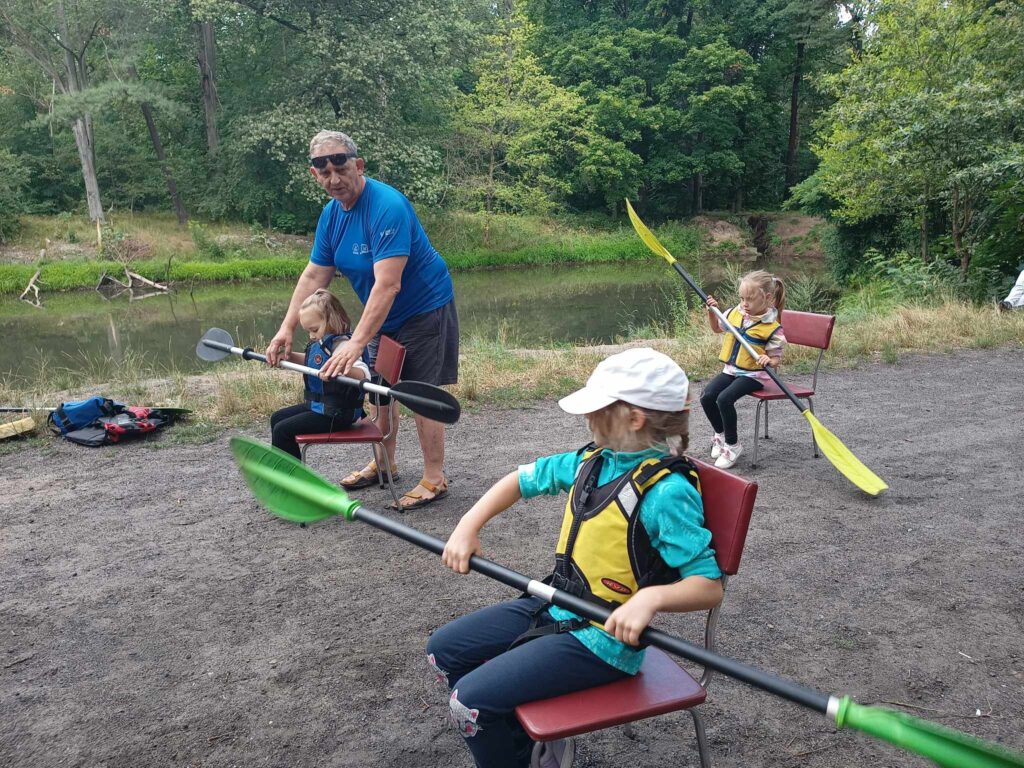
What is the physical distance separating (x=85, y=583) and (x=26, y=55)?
30.2 m

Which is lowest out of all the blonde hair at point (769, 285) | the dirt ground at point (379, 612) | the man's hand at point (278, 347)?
the dirt ground at point (379, 612)

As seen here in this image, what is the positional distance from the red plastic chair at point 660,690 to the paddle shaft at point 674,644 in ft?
0.59

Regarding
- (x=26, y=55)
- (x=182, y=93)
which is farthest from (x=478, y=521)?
(x=182, y=93)

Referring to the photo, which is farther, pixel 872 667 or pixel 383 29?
pixel 383 29

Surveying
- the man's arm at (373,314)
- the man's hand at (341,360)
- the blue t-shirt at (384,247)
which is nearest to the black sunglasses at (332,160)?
the blue t-shirt at (384,247)

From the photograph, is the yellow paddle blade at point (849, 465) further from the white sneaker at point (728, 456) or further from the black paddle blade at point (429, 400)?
the black paddle blade at point (429, 400)

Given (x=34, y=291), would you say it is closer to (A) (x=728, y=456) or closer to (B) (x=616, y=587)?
(A) (x=728, y=456)

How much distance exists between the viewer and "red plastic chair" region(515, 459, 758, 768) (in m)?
1.87

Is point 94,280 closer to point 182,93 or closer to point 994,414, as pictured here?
point 182,93

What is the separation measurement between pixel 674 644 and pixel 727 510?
41 centimetres

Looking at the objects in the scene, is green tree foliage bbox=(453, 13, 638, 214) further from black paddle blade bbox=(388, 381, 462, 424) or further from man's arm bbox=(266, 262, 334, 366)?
black paddle blade bbox=(388, 381, 462, 424)

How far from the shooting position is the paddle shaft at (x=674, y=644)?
5.38ft

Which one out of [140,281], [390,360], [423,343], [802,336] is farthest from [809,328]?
[140,281]

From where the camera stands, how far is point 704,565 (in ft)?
6.46
